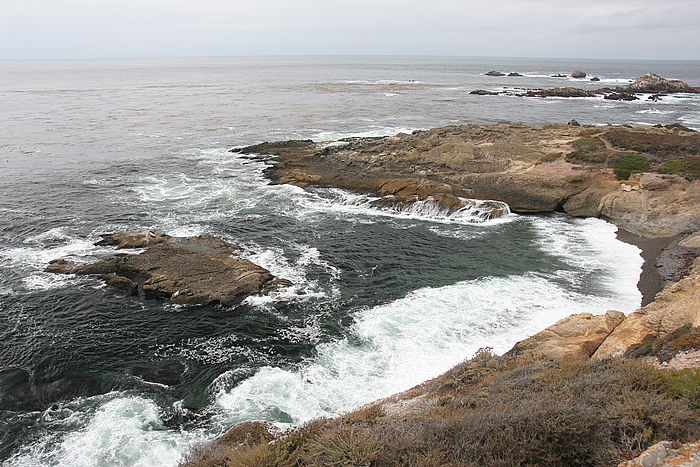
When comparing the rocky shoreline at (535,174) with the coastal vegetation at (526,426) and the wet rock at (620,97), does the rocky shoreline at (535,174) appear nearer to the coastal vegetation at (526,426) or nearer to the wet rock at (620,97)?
the coastal vegetation at (526,426)

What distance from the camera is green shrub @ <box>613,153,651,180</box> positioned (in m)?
30.4

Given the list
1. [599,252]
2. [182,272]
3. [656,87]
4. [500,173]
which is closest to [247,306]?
[182,272]

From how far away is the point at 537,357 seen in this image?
12047 millimetres

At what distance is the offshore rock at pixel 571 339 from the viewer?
12.2m

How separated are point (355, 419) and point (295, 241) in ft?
54.1

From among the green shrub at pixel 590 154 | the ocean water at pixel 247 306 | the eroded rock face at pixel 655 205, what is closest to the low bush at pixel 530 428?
the ocean water at pixel 247 306

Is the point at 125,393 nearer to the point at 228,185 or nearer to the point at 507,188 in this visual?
the point at 228,185

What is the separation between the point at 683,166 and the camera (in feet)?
96.9

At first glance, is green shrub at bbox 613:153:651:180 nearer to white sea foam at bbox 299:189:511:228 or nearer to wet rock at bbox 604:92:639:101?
white sea foam at bbox 299:189:511:228

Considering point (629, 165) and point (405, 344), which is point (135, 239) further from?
point (629, 165)

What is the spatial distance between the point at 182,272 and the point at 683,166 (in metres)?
34.0

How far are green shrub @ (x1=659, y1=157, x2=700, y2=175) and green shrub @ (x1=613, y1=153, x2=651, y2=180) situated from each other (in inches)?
44.4

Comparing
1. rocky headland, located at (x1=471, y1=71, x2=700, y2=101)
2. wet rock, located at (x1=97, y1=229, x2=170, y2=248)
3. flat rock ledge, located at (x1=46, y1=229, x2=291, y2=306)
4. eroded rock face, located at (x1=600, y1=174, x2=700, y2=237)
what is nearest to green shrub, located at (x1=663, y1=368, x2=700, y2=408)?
flat rock ledge, located at (x1=46, y1=229, x2=291, y2=306)

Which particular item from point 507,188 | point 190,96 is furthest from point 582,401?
point 190,96
